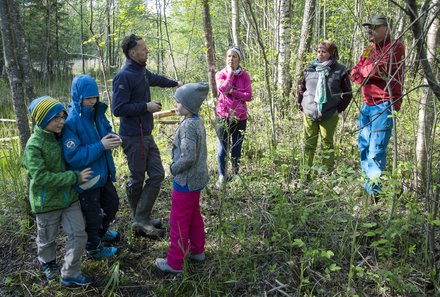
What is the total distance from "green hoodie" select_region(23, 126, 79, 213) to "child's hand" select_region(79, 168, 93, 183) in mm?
33

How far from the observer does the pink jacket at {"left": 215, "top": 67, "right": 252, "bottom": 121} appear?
4410mm

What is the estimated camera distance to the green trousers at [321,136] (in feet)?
13.9

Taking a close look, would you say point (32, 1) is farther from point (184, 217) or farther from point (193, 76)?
point (184, 217)

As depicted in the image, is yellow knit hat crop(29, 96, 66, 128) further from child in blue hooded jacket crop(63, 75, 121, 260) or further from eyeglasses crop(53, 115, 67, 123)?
child in blue hooded jacket crop(63, 75, 121, 260)

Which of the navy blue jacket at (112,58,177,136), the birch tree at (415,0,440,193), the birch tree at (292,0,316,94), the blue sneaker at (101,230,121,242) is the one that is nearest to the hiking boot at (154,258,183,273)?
the blue sneaker at (101,230,121,242)

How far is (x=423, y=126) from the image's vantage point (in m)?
3.36

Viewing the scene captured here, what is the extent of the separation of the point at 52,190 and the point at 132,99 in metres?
1.17

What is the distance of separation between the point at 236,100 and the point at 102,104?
6.36ft

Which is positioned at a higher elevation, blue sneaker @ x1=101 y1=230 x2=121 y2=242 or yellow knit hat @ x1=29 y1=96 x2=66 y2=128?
yellow knit hat @ x1=29 y1=96 x2=66 y2=128

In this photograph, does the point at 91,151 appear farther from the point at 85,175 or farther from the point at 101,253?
the point at 101,253

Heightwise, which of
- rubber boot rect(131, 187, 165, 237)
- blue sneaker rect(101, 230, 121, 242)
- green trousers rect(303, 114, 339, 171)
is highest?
green trousers rect(303, 114, 339, 171)

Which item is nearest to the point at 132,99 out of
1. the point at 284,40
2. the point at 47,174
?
the point at 47,174

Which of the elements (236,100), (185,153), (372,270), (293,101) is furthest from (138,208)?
(293,101)

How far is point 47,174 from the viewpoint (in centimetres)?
250
